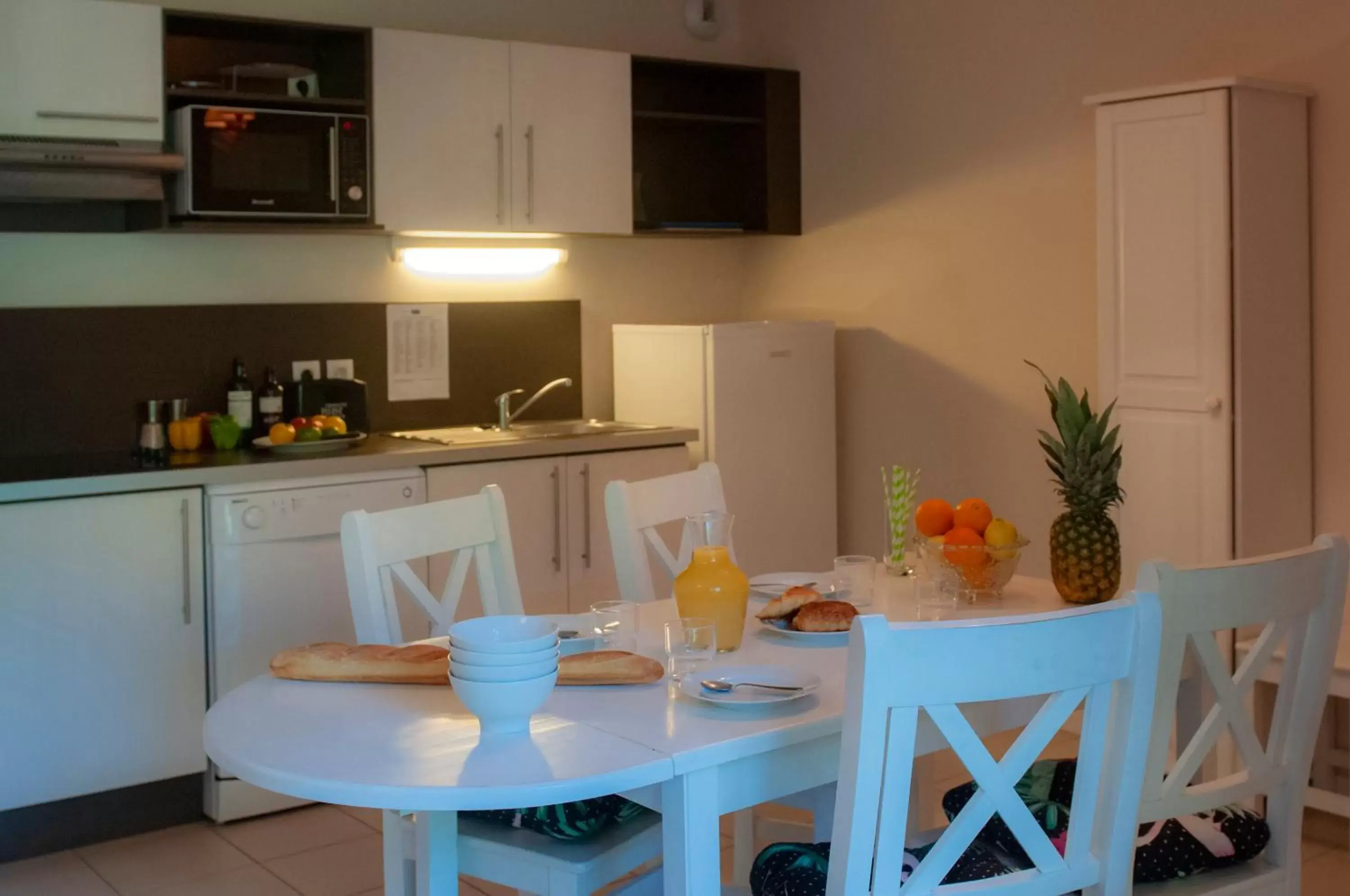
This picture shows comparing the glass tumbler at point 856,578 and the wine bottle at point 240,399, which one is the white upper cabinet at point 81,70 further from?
the glass tumbler at point 856,578

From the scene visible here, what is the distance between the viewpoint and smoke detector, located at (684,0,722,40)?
17.3 feet

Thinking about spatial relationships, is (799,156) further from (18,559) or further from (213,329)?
(18,559)

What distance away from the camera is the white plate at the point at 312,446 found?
402 cm

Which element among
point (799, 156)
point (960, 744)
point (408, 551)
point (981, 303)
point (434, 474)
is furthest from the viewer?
point (799, 156)

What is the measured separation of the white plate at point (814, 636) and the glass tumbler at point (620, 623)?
0.86 feet

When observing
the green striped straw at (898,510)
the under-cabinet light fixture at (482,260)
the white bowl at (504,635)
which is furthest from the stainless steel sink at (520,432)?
the white bowl at (504,635)

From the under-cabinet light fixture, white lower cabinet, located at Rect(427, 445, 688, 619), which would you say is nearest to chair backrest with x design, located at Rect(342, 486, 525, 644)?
white lower cabinet, located at Rect(427, 445, 688, 619)

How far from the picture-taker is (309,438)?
13.5 feet

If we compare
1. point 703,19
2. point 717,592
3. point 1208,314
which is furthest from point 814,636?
point 703,19

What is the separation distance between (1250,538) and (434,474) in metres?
2.19

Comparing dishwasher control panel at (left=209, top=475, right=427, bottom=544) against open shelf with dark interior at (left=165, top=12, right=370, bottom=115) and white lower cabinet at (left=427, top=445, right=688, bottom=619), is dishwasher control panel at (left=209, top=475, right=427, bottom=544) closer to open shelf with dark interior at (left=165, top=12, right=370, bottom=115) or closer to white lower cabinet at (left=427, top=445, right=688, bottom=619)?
white lower cabinet at (left=427, top=445, right=688, bottom=619)

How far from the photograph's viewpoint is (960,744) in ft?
5.77

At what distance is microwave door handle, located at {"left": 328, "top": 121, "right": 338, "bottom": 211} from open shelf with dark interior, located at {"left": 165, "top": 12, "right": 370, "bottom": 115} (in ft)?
0.30

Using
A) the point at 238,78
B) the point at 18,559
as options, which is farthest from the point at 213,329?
the point at 18,559
